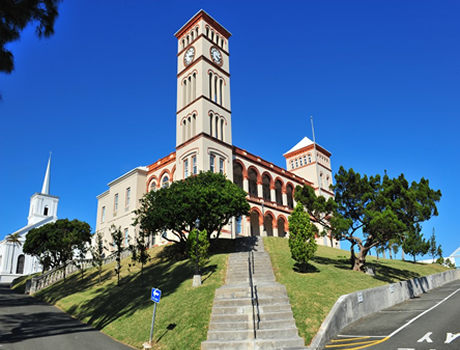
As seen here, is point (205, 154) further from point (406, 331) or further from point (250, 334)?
point (406, 331)

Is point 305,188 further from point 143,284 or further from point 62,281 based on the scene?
point 62,281

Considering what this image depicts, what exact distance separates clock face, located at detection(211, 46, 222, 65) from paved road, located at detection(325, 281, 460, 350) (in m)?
31.7

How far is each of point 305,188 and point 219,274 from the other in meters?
8.60

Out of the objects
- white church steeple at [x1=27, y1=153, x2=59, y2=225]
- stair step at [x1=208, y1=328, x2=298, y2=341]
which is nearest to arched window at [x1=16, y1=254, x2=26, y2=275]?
white church steeple at [x1=27, y1=153, x2=59, y2=225]

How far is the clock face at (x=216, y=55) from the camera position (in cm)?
3925

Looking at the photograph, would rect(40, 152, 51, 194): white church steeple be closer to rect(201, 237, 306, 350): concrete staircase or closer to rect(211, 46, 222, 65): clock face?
rect(211, 46, 222, 65): clock face

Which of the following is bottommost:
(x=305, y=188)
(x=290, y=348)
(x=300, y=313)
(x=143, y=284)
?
(x=290, y=348)

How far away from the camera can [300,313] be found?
13.0m

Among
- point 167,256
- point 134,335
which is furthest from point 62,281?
point 134,335

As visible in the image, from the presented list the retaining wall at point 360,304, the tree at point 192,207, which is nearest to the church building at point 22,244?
the tree at point 192,207

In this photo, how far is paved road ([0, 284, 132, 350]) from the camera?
12054 mm

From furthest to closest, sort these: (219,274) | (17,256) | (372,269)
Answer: (17,256)
(372,269)
(219,274)

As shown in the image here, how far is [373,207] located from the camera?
2239 centimetres

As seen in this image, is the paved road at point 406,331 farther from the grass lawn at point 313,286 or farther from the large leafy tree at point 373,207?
the large leafy tree at point 373,207
